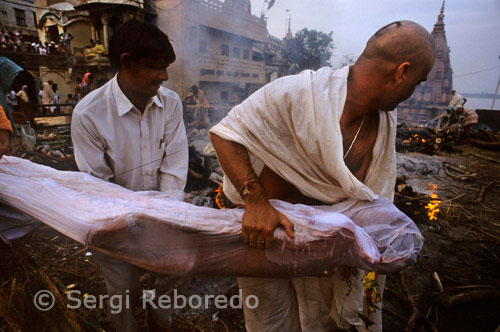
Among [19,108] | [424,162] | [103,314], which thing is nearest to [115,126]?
[103,314]

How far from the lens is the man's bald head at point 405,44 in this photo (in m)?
1.23

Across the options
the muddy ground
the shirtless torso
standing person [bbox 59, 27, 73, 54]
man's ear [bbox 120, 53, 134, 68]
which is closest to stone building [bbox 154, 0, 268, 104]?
standing person [bbox 59, 27, 73, 54]

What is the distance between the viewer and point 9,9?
25297 millimetres

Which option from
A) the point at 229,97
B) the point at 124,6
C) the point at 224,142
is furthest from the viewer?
the point at 229,97

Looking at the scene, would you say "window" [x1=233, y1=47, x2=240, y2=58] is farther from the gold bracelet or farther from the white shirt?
the gold bracelet

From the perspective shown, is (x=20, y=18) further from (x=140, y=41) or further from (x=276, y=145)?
(x=276, y=145)

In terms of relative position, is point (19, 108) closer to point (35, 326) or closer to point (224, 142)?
point (35, 326)

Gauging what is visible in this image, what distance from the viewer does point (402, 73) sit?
1268 millimetres

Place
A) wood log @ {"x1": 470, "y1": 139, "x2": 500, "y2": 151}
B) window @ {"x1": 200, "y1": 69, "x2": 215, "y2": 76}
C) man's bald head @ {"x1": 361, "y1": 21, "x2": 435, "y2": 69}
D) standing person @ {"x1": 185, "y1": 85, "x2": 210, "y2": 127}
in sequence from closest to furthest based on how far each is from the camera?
man's bald head @ {"x1": 361, "y1": 21, "x2": 435, "y2": 69}, wood log @ {"x1": 470, "y1": 139, "x2": 500, "y2": 151}, standing person @ {"x1": 185, "y1": 85, "x2": 210, "y2": 127}, window @ {"x1": 200, "y1": 69, "x2": 215, "y2": 76}

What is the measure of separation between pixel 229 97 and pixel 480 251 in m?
23.3

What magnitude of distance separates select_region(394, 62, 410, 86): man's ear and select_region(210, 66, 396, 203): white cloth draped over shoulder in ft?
0.83

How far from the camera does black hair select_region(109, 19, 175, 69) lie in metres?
1.68

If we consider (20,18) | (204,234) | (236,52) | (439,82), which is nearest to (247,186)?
(204,234)

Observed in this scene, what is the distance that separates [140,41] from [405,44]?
158cm
